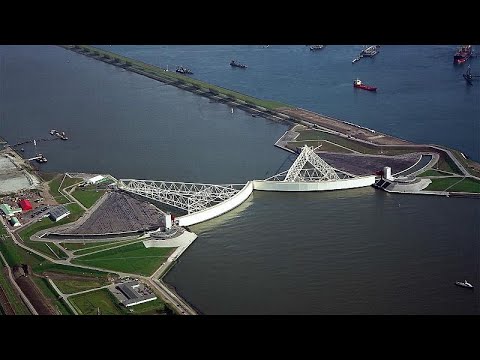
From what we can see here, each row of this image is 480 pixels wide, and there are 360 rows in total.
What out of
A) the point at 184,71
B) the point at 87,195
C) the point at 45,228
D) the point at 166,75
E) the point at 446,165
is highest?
the point at 184,71

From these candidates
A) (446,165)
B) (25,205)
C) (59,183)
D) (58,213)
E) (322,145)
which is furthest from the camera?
(322,145)

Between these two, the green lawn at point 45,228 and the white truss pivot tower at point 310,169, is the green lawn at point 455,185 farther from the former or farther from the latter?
the green lawn at point 45,228

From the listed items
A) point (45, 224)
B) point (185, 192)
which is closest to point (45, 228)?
point (45, 224)

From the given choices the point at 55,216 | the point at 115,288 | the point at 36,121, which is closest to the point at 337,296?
the point at 115,288

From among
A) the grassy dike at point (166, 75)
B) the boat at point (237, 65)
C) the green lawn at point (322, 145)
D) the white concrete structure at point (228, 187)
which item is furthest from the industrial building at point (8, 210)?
the boat at point (237, 65)

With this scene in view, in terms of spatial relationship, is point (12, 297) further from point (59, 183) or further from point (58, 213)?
point (59, 183)

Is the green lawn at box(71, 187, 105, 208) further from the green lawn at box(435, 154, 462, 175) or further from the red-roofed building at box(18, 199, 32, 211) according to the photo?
the green lawn at box(435, 154, 462, 175)
